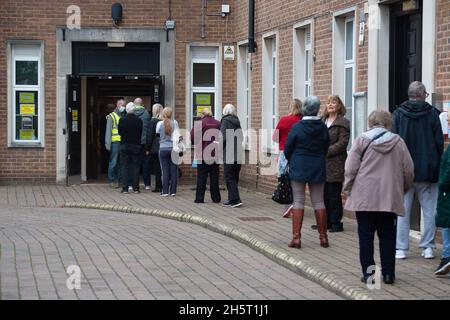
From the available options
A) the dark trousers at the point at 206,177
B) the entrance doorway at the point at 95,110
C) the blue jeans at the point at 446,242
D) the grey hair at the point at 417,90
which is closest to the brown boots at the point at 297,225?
the grey hair at the point at 417,90

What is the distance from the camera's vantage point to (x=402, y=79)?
1407 cm

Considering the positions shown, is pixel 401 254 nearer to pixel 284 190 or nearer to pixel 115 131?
pixel 284 190

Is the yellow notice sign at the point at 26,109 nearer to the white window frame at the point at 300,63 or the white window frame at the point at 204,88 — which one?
the white window frame at the point at 204,88

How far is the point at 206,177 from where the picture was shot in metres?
18.0

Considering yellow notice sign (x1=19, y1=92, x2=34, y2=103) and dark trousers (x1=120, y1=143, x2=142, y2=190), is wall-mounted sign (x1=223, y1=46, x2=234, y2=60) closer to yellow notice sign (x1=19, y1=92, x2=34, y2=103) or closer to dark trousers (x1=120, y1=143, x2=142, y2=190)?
dark trousers (x1=120, y1=143, x2=142, y2=190)

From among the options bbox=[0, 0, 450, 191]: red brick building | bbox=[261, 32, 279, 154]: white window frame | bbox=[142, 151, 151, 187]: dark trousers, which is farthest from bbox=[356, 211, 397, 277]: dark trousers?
bbox=[142, 151, 151, 187]: dark trousers

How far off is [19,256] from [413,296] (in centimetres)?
472

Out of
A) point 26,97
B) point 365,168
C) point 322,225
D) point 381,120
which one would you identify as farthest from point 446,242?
point 26,97

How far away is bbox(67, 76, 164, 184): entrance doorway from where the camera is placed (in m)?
22.6

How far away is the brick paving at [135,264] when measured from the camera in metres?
9.37

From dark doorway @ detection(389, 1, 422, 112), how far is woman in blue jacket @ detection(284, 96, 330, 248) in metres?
2.18

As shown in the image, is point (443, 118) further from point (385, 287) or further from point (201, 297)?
point (201, 297)

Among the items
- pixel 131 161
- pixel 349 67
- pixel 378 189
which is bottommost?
pixel 131 161

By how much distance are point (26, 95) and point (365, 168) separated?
14.4 metres
